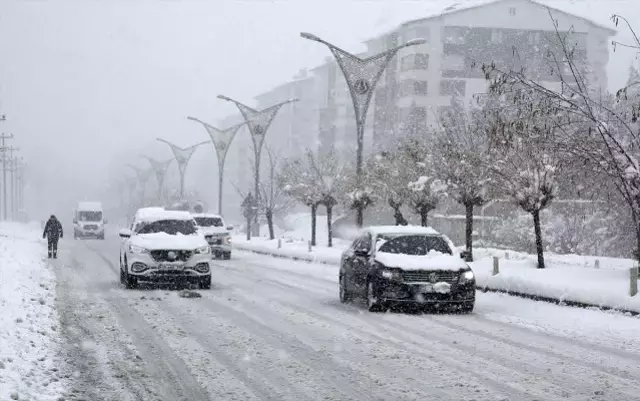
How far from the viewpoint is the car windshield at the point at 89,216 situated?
222 feet

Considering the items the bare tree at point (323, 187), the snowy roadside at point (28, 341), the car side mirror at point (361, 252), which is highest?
the bare tree at point (323, 187)

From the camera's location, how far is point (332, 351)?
36.4 feet

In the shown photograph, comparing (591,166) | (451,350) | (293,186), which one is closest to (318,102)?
(293,186)

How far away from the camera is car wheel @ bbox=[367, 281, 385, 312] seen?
16078 millimetres

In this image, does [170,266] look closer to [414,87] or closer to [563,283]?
[563,283]

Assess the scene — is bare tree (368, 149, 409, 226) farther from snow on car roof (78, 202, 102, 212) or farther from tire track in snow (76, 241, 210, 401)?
snow on car roof (78, 202, 102, 212)

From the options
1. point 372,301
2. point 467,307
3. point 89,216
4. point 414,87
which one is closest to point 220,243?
point 372,301

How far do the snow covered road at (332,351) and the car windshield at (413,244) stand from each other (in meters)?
1.27

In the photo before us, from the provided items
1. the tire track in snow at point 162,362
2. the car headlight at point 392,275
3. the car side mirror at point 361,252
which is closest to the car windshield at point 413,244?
the car side mirror at point 361,252

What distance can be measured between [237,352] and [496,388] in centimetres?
342

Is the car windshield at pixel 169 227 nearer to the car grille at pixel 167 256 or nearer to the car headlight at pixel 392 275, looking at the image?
the car grille at pixel 167 256

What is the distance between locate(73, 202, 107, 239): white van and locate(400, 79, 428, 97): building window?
110 feet

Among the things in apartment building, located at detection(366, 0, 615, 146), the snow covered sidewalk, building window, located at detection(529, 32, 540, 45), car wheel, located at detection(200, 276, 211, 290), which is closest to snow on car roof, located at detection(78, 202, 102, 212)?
apartment building, located at detection(366, 0, 615, 146)

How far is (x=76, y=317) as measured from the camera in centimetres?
1454
